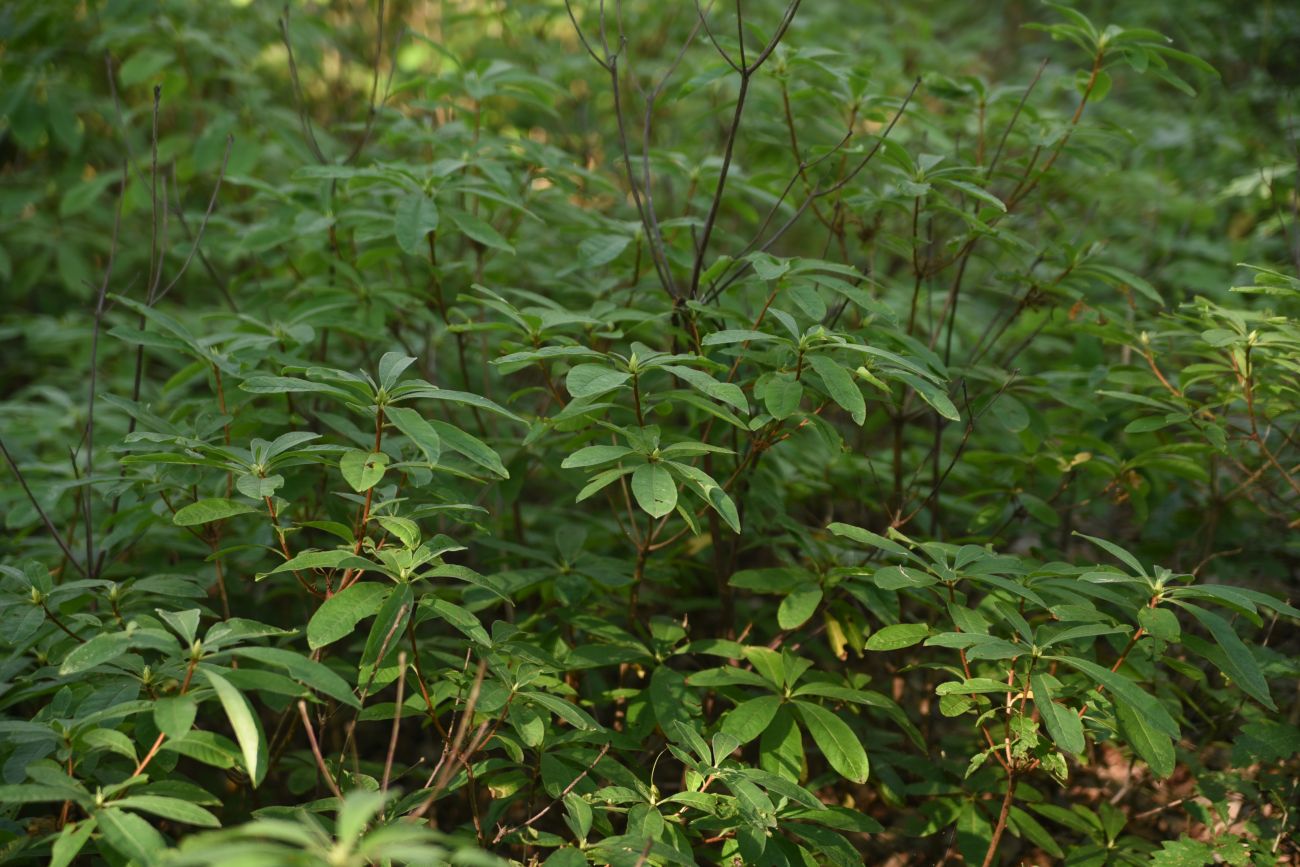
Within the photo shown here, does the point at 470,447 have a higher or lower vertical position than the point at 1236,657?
higher

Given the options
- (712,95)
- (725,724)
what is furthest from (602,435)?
(712,95)

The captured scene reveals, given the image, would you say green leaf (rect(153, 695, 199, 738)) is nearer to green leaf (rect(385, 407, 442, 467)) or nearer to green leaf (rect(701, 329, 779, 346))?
green leaf (rect(385, 407, 442, 467))

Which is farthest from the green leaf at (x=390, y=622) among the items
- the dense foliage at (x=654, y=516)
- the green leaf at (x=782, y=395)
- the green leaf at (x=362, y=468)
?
the green leaf at (x=782, y=395)

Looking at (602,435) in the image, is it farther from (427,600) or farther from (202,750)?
(202,750)

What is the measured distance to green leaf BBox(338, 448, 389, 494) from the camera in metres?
1.49

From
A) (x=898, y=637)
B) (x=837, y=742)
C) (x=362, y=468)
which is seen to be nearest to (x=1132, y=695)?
(x=898, y=637)

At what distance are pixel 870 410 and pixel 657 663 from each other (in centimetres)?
103

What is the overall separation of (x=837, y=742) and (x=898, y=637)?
0.80ft

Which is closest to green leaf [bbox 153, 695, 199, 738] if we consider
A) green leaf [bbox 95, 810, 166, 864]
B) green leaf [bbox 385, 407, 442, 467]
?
green leaf [bbox 95, 810, 166, 864]

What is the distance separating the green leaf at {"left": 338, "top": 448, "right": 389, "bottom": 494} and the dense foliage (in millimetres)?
14

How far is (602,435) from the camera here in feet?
6.63

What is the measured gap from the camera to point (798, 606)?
1.97 m

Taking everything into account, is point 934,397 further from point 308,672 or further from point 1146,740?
point 308,672

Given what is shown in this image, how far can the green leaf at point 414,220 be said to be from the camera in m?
2.04
